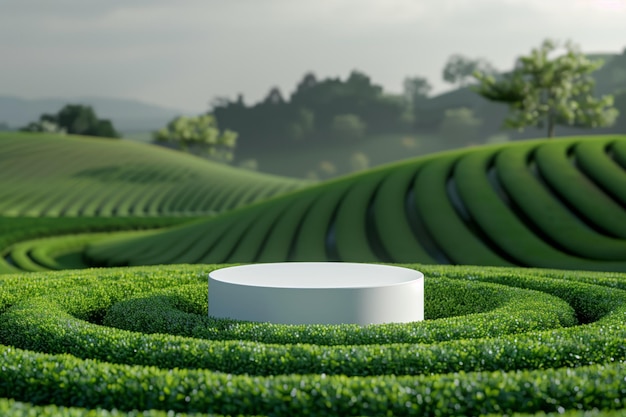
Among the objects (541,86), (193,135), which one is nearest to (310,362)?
(541,86)

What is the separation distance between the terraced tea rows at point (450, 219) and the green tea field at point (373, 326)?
100 millimetres

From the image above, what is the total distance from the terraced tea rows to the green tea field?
10 cm

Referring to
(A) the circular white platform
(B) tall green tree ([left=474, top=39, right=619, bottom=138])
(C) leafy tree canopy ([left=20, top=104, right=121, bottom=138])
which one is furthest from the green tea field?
(C) leafy tree canopy ([left=20, top=104, right=121, bottom=138])

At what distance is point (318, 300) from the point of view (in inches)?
426

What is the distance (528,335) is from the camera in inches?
356

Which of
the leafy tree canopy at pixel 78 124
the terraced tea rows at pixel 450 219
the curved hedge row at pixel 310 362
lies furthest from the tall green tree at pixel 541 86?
the leafy tree canopy at pixel 78 124

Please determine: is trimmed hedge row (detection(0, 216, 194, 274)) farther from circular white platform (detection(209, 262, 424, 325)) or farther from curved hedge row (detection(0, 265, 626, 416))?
curved hedge row (detection(0, 265, 626, 416))

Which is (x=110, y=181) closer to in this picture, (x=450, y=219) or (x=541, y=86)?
(x=541, y=86)

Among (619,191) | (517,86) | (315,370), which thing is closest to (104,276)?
(315,370)

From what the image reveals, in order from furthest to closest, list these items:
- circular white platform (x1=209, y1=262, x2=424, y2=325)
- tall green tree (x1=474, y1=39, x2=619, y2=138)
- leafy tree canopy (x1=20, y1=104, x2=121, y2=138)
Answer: leafy tree canopy (x1=20, y1=104, x2=121, y2=138) < tall green tree (x1=474, y1=39, x2=619, y2=138) < circular white platform (x1=209, y1=262, x2=424, y2=325)

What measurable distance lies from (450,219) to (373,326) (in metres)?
18.6

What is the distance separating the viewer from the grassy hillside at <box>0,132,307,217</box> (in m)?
56.2

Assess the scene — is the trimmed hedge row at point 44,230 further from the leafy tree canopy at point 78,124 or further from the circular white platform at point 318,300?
the leafy tree canopy at point 78,124

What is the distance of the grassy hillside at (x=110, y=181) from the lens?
184 feet
